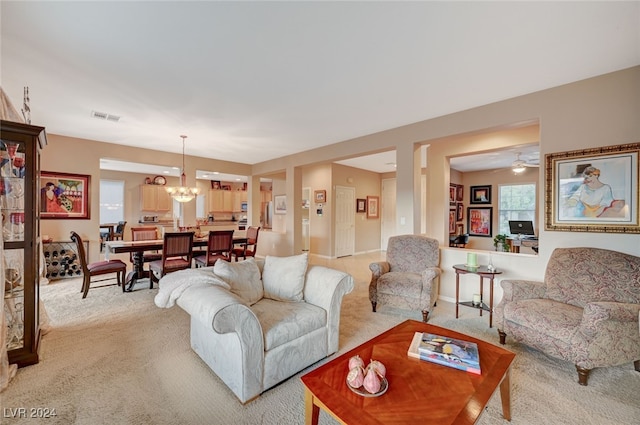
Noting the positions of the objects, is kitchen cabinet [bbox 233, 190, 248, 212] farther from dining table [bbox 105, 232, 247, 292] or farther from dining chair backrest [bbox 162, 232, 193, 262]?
dining chair backrest [bbox 162, 232, 193, 262]

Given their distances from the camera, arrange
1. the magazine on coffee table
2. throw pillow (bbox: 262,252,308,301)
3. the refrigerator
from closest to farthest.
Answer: the magazine on coffee table, throw pillow (bbox: 262,252,308,301), the refrigerator

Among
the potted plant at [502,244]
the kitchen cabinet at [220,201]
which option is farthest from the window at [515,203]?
the kitchen cabinet at [220,201]

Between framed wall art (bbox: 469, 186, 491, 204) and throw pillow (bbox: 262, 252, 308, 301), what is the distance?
22.6ft

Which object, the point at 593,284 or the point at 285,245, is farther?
the point at 285,245

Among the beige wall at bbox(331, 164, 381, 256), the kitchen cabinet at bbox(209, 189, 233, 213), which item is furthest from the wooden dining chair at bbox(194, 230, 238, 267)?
the kitchen cabinet at bbox(209, 189, 233, 213)

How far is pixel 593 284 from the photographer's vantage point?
2309 millimetres

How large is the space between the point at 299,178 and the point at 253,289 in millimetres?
4089

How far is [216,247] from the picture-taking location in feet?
14.6

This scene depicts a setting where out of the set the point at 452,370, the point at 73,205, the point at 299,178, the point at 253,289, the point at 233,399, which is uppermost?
the point at 299,178

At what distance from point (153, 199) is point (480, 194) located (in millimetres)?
9981

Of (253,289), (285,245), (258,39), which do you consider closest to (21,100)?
(258,39)

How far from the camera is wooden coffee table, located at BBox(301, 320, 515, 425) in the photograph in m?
1.13

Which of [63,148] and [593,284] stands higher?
[63,148]

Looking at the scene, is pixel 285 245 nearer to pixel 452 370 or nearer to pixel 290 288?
pixel 290 288
